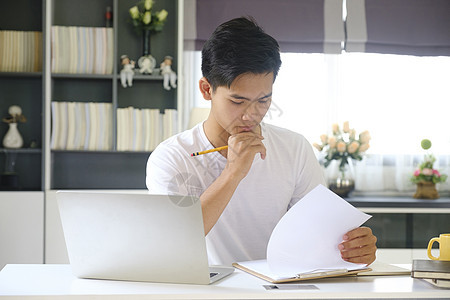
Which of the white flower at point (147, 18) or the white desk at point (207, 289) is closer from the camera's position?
the white desk at point (207, 289)

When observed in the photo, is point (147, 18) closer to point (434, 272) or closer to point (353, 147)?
point (353, 147)

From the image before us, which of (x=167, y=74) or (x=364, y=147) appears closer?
(x=167, y=74)

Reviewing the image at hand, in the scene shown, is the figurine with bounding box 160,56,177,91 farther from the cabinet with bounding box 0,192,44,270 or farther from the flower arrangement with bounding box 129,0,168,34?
the cabinet with bounding box 0,192,44,270

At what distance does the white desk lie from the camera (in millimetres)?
1075

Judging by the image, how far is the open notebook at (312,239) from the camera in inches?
46.0

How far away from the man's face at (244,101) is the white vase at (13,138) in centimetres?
220

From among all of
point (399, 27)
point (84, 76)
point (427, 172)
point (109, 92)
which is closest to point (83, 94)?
point (109, 92)

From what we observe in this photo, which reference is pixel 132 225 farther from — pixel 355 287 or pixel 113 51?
pixel 113 51

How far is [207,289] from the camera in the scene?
1.13m

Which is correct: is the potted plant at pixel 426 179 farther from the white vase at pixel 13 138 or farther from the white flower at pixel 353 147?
the white vase at pixel 13 138

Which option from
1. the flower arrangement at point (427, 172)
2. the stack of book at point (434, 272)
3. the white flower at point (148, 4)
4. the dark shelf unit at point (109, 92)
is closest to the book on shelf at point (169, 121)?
the dark shelf unit at point (109, 92)

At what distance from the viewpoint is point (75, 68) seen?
3373 mm

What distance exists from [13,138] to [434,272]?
112 inches

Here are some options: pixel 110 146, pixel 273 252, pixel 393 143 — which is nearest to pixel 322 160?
pixel 393 143
